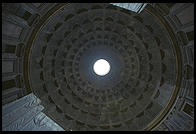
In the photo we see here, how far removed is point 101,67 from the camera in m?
19.4

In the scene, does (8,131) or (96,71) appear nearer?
(8,131)

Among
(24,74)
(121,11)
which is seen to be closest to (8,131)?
(24,74)

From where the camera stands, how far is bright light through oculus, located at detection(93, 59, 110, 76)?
754 inches

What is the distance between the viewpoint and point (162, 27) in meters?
13.9

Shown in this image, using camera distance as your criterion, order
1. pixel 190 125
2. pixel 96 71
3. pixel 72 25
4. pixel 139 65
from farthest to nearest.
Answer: pixel 96 71, pixel 139 65, pixel 72 25, pixel 190 125

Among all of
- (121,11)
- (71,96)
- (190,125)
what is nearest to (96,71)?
(71,96)

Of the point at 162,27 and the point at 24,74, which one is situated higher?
the point at 162,27

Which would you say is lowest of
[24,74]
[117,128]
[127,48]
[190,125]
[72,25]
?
[117,128]

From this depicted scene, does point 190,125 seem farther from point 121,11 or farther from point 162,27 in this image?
point 121,11

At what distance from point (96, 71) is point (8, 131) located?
1037 centimetres

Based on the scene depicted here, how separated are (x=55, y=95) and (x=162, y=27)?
9.72 m

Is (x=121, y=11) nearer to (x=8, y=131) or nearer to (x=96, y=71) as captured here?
(x=96, y=71)

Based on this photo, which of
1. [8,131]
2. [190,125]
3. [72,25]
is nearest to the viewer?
[8,131]

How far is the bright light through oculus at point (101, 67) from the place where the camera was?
19156 mm
